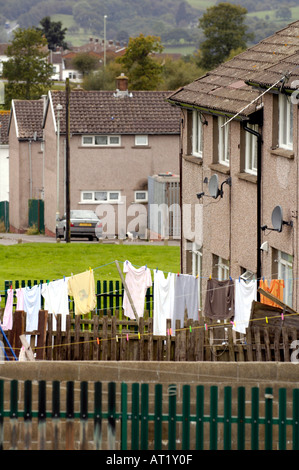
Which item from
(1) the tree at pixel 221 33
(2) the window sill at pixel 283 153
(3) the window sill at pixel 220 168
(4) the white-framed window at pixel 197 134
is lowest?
(2) the window sill at pixel 283 153

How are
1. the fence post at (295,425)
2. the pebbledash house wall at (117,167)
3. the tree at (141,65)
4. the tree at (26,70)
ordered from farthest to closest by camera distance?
the tree at (26,70) < the tree at (141,65) < the pebbledash house wall at (117,167) < the fence post at (295,425)

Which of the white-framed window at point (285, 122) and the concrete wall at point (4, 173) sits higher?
the concrete wall at point (4, 173)

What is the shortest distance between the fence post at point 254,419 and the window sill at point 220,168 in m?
10.7

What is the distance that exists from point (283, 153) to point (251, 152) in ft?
9.11

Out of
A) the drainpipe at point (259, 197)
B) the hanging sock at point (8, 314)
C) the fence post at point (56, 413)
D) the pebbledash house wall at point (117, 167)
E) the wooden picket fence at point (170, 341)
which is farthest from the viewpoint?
the pebbledash house wall at point (117, 167)

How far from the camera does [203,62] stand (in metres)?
125

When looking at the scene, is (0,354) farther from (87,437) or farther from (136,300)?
(87,437)

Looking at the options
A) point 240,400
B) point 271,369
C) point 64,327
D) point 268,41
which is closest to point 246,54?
point 268,41

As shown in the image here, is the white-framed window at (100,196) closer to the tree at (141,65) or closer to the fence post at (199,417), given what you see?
the fence post at (199,417)

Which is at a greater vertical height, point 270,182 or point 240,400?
point 270,182

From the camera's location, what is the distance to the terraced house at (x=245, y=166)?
Result: 17734 mm

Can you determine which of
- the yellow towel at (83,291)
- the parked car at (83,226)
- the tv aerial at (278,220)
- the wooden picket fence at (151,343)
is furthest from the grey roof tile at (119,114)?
the tv aerial at (278,220)

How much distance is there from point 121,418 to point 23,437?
120 centimetres

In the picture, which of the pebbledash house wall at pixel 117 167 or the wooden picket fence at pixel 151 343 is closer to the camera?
the wooden picket fence at pixel 151 343
